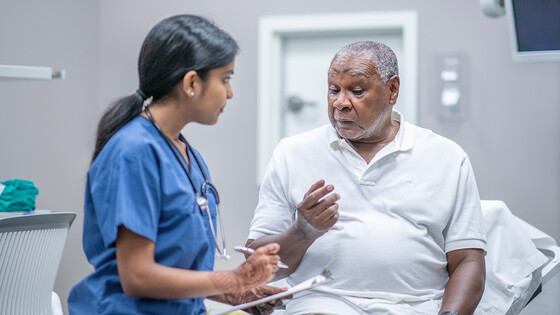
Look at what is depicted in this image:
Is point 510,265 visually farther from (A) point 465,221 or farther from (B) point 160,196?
(B) point 160,196

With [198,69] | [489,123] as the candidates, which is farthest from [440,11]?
[198,69]

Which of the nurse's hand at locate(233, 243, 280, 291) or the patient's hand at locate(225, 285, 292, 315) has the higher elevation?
Answer: the nurse's hand at locate(233, 243, 280, 291)

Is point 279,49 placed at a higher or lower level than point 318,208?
higher

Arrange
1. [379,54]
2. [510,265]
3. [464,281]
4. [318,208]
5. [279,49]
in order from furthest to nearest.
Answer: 1. [279,49]
2. [510,265]
3. [379,54]
4. [464,281]
5. [318,208]

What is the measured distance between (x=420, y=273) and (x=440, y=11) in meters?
2.12

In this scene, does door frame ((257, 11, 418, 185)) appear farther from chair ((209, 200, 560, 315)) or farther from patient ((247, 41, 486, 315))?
patient ((247, 41, 486, 315))

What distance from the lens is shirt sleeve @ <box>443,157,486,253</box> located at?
170 centimetres

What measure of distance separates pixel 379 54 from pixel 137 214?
894 mm

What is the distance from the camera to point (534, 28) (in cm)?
169

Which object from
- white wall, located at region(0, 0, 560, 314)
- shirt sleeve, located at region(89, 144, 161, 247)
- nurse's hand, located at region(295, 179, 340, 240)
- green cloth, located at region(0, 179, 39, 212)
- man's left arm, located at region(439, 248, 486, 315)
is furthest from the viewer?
white wall, located at region(0, 0, 560, 314)

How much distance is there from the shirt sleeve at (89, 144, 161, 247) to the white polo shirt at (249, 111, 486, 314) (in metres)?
0.62

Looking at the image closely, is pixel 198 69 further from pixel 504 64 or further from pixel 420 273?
pixel 504 64

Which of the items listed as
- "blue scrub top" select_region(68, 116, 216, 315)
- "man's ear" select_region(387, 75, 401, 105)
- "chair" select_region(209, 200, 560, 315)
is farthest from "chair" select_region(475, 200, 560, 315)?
"blue scrub top" select_region(68, 116, 216, 315)

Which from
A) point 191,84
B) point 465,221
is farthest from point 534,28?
point 191,84
